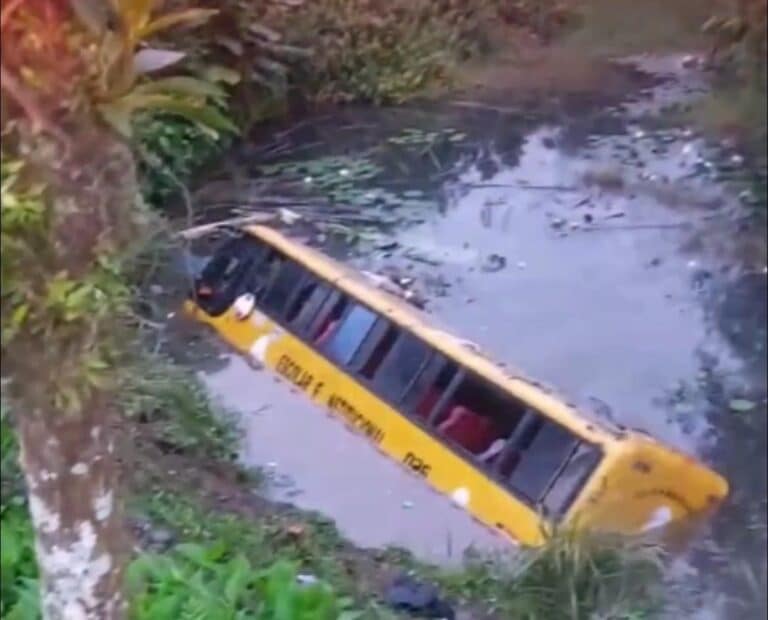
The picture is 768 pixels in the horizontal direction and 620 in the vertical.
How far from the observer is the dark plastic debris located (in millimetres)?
1284

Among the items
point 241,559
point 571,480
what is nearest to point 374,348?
point 571,480

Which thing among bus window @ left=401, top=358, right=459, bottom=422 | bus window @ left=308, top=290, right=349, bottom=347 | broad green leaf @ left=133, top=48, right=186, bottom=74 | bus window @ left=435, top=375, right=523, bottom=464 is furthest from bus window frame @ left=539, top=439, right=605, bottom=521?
broad green leaf @ left=133, top=48, right=186, bottom=74

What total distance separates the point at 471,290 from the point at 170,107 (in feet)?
3.96

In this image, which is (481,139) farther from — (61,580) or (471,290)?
(61,580)

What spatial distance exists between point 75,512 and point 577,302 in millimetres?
1071

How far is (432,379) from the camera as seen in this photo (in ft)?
5.19

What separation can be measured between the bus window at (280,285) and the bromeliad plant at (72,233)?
1.05 metres

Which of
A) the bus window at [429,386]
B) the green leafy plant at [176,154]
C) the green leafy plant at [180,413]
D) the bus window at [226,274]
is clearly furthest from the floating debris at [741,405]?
the bus window at [226,274]

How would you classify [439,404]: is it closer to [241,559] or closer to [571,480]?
[571,480]

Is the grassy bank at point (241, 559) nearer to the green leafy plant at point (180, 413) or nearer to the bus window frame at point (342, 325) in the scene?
the green leafy plant at point (180, 413)

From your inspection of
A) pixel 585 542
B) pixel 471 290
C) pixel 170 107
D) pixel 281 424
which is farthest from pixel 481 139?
pixel 170 107

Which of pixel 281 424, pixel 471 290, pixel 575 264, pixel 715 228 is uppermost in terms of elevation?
pixel 715 228

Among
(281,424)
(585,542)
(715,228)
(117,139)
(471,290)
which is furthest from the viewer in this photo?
(471,290)

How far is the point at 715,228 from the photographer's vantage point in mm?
1344
